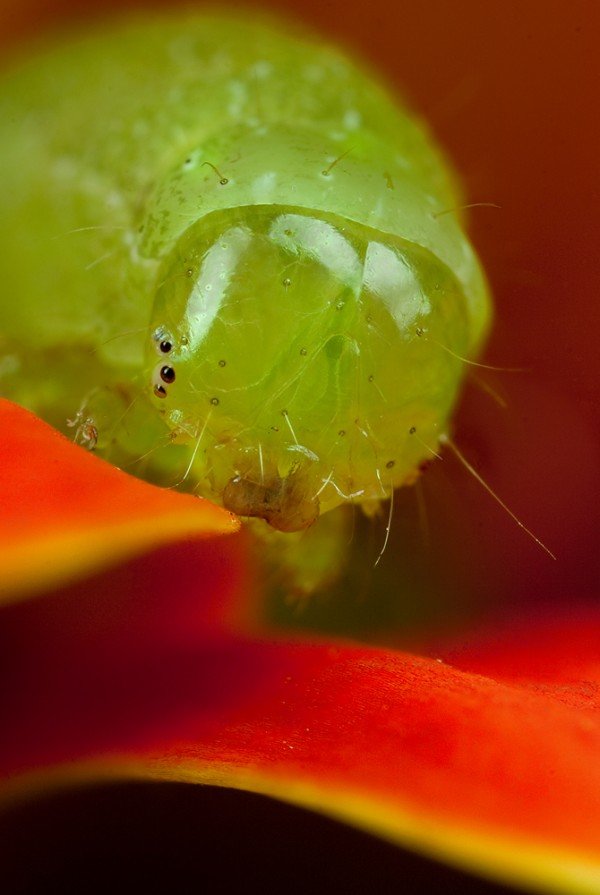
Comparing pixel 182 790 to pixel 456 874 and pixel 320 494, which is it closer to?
pixel 456 874

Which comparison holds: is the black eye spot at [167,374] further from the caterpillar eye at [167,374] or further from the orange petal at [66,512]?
the orange petal at [66,512]

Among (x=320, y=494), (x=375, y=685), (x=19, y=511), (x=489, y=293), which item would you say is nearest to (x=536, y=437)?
(x=489, y=293)

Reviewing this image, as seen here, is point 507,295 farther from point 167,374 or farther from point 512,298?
point 167,374

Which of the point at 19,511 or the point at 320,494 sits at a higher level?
the point at 320,494

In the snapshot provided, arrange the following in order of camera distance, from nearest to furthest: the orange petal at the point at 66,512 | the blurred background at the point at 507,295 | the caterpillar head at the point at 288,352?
the orange petal at the point at 66,512
the caterpillar head at the point at 288,352
the blurred background at the point at 507,295

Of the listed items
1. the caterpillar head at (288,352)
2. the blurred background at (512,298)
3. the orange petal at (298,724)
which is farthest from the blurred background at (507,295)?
the orange petal at (298,724)

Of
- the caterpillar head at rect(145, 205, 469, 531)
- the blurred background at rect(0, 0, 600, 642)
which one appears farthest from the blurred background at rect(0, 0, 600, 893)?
the caterpillar head at rect(145, 205, 469, 531)

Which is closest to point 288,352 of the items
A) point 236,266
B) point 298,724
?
point 236,266
